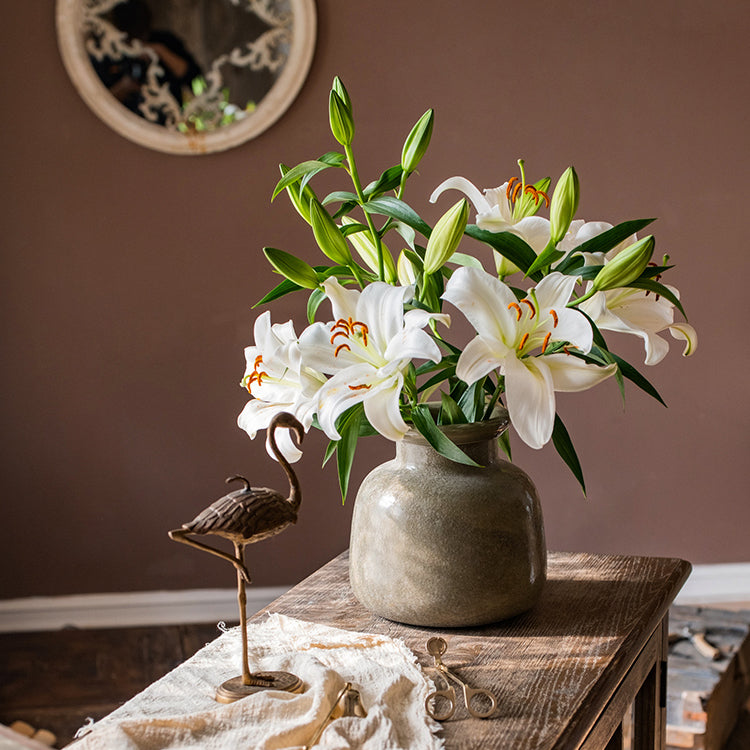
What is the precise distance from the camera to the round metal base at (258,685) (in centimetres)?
87

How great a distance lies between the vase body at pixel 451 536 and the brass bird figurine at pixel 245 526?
15cm

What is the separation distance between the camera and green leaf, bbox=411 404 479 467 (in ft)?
3.09

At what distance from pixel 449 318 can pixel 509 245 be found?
0.16 m

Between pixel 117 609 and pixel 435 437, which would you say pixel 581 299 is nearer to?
pixel 435 437

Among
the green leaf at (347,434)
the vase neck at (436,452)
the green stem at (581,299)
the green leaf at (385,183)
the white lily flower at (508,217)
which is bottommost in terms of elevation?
the vase neck at (436,452)

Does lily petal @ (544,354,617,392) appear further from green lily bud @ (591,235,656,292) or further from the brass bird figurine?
the brass bird figurine

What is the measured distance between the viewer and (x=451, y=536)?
1.00 meters

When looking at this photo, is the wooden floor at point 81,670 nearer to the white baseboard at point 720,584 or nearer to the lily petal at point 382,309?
the white baseboard at point 720,584

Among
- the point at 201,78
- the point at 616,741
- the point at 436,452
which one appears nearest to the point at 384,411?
the point at 436,452

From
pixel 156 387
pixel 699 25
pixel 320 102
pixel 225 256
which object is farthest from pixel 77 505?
pixel 699 25

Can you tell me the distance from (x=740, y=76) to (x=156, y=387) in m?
1.99

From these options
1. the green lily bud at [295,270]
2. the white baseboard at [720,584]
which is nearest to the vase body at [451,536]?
the green lily bud at [295,270]

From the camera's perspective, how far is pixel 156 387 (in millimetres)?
2689

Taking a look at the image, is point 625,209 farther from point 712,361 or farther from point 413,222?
point 413,222
